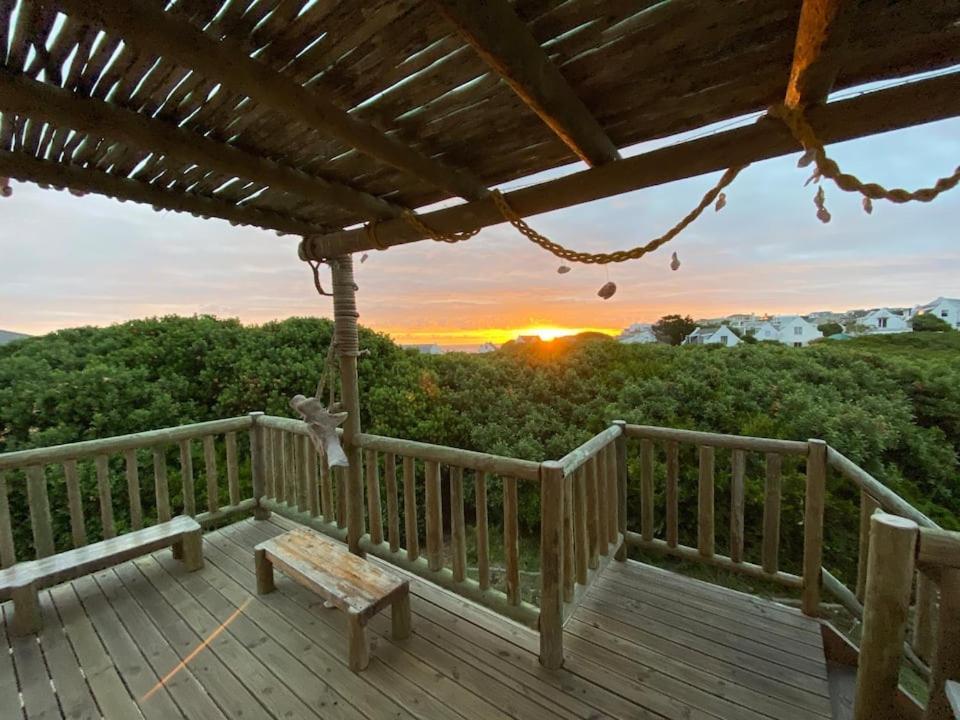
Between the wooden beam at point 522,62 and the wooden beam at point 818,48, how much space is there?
566mm

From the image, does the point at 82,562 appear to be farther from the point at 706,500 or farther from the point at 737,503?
the point at 737,503

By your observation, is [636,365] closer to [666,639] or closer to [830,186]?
[666,639]

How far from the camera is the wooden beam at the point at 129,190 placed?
66.8 inches

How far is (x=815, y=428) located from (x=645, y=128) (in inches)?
145

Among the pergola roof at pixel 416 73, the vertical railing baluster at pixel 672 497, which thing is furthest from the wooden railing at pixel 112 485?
the vertical railing baluster at pixel 672 497

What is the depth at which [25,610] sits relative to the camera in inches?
81.8

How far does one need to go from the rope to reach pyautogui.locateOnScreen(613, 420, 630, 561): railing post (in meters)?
1.89

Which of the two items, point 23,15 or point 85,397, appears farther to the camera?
point 85,397

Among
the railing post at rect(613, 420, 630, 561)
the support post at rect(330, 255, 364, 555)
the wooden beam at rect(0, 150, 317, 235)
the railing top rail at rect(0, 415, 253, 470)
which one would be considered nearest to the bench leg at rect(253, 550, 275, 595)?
the support post at rect(330, 255, 364, 555)

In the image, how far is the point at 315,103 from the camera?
4.25 feet

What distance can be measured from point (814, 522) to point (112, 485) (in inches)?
222

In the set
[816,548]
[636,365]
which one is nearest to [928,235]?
[636,365]

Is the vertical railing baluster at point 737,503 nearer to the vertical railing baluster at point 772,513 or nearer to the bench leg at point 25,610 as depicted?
the vertical railing baluster at point 772,513

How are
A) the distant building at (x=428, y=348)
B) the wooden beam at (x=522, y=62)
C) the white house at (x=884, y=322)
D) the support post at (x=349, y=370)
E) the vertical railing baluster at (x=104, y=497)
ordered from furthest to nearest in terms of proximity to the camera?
the white house at (x=884, y=322), the distant building at (x=428, y=348), the vertical railing baluster at (x=104, y=497), the support post at (x=349, y=370), the wooden beam at (x=522, y=62)
